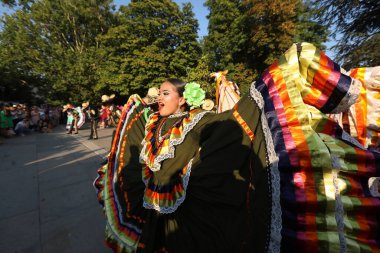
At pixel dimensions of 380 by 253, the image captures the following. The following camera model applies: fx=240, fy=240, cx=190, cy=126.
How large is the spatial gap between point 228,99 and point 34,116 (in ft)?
42.4

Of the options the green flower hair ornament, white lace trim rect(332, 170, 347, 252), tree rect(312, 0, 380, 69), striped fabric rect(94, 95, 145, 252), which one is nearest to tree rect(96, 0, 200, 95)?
tree rect(312, 0, 380, 69)

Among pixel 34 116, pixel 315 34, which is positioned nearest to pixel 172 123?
pixel 34 116

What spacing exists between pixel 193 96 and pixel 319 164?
1221 millimetres

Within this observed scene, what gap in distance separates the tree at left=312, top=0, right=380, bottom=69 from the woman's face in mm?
9571

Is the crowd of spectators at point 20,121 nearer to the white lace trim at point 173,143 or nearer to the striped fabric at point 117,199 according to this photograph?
the striped fabric at point 117,199

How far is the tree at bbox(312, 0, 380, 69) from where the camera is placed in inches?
351

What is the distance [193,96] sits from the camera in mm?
2209

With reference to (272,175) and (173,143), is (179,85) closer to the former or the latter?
(173,143)

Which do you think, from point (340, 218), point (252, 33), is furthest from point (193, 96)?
point (252, 33)

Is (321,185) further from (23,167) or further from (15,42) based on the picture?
(15,42)

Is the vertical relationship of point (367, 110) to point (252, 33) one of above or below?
below

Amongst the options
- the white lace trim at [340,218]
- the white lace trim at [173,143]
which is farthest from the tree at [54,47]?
the white lace trim at [340,218]

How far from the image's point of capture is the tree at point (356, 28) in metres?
8.91

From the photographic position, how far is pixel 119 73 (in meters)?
22.1
